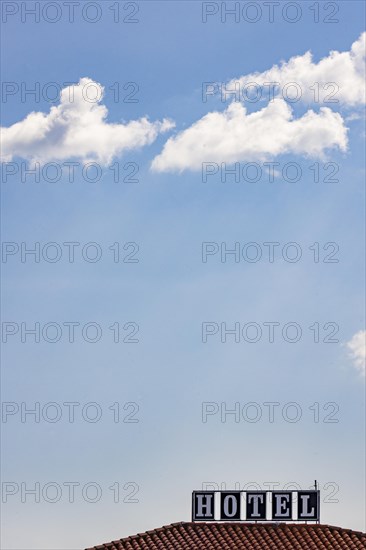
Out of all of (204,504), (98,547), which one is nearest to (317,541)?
(204,504)

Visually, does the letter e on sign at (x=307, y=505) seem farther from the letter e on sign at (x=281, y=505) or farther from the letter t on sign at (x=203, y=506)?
the letter t on sign at (x=203, y=506)

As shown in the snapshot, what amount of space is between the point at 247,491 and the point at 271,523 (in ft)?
8.88

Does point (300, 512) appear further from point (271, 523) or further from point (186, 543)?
point (186, 543)

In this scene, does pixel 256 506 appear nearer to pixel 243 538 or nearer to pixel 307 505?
pixel 243 538

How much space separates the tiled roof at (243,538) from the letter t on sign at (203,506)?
0.71 meters

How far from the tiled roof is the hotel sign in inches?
27.1

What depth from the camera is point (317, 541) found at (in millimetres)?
83500

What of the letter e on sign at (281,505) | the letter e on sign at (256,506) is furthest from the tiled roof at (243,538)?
the letter e on sign at (281,505)

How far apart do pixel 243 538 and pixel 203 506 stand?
13.7ft

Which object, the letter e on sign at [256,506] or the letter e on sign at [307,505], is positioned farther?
the letter e on sign at [307,505]

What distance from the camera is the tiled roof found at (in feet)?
271

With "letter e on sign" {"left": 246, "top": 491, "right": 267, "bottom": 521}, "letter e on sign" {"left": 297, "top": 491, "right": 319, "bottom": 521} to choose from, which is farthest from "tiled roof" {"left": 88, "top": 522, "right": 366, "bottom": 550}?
"letter e on sign" {"left": 297, "top": 491, "right": 319, "bottom": 521}

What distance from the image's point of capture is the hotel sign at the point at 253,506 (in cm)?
8594

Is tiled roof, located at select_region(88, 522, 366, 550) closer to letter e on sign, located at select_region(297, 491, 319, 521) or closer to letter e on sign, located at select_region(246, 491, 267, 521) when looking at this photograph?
letter e on sign, located at select_region(246, 491, 267, 521)
